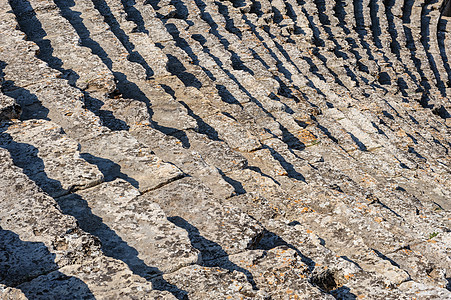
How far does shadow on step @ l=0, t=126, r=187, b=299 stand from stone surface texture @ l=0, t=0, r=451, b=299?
0.01m

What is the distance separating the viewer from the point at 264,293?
2826 millimetres

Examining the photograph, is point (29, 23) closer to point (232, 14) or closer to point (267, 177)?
point (267, 177)

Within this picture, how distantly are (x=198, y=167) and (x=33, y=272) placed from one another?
1.97m

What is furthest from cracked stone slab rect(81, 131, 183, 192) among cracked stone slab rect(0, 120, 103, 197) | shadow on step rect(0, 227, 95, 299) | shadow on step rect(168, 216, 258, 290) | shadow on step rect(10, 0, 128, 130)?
shadow on step rect(0, 227, 95, 299)

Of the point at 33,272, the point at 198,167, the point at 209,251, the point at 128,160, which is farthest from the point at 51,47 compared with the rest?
the point at 33,272

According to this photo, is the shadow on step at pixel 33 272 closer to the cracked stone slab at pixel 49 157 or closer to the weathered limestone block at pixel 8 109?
the cracked stone slab at pixel 49 157

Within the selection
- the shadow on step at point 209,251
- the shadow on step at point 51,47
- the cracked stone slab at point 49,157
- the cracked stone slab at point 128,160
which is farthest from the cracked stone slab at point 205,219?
the shadow on step at point 51,47

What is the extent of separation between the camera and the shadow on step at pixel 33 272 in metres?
2.61

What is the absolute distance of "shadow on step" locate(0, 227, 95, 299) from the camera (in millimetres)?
2611

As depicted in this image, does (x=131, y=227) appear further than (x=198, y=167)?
No

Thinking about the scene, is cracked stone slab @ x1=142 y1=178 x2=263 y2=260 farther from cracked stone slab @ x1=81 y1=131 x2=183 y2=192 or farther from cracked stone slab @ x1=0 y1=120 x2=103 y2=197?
cracked stone slab @ x1=0 y1=120 x2=103 y2=197

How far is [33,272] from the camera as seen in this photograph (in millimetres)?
2742

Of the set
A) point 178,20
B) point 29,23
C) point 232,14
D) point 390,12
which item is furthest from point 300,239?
point 390,12

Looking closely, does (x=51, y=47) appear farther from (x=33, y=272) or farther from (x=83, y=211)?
(x=33, y=272)
